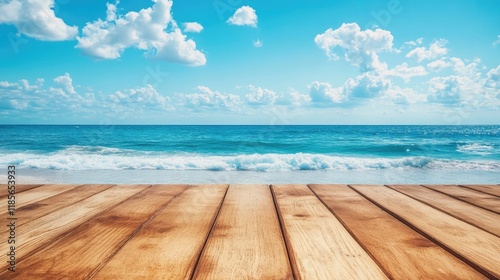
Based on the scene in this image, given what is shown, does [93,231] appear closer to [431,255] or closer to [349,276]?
[349,276]

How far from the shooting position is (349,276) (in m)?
0.85

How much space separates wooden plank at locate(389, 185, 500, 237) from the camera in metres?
1.36

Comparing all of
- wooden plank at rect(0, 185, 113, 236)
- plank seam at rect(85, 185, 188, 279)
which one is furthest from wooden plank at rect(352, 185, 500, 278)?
wooden plank at rect(0, 185, 113, 236)

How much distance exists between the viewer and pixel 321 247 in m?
1.05

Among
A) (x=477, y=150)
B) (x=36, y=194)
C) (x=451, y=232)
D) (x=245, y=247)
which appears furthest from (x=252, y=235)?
(x=477, y=150)

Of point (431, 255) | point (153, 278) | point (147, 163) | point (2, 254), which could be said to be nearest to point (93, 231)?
point (2, 254)

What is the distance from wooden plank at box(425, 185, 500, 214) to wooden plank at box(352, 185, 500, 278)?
13.7 inches

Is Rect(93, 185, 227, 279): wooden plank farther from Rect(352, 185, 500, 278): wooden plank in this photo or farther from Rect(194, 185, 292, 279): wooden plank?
Rect(352, 185, 500, 278): wooden plank

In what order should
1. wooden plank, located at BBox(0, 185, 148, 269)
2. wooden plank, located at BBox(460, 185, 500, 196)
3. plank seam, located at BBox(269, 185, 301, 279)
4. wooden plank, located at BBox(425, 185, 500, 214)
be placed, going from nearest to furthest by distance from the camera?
1. plank seam, located at BBox(269, 185, 301, 279)
2. wooden plank, located at BBox(0, 185, 148, 269)
3. wooden plank, located at BBox(425, 185, 500, 214)
4. wooden plank, located at BBox(460, 185, 500, 196)

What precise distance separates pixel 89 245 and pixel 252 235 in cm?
61

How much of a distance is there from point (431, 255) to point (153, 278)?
91cm

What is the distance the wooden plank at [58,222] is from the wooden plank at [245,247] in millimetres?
634

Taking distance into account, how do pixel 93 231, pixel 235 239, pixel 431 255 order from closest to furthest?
pixel 431 255, pixel 235 239, pixel 93 231

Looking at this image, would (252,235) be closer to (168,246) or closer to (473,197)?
(168,246)
